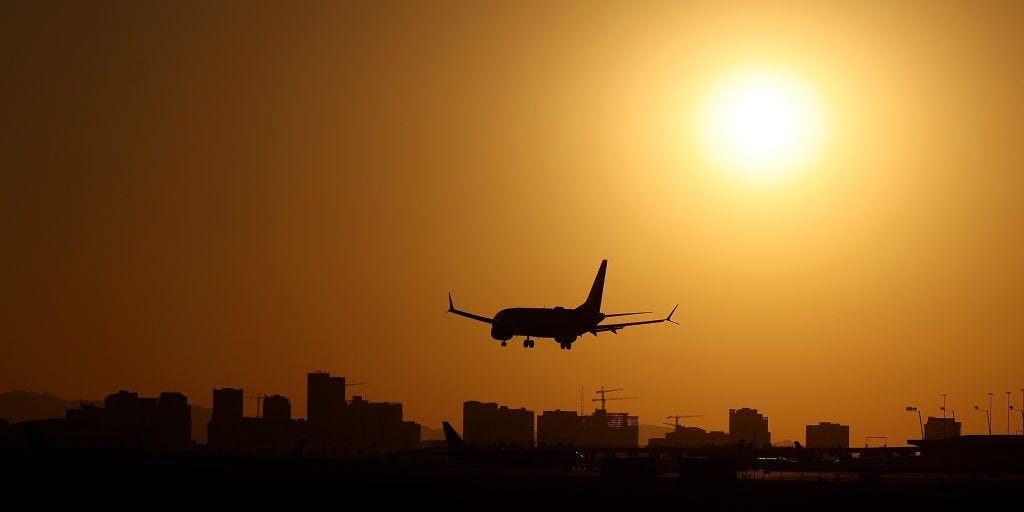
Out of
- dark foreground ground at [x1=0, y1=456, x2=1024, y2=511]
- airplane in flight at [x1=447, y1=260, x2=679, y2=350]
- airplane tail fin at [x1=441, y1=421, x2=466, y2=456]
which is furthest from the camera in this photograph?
airplane tail fin at [x1=441, y1=421, x2=466, y2=456]

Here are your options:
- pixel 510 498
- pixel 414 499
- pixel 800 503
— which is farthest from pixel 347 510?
pixel 800 503

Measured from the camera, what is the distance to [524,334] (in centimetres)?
14300

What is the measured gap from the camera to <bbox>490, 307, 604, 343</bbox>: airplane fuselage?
14100 centimetres

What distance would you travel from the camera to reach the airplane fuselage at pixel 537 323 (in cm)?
14100

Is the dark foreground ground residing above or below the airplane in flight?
below

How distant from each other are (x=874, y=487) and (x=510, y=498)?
132 ft

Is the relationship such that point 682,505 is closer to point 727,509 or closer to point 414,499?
point 727,509

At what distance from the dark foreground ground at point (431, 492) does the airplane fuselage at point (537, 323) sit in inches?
666

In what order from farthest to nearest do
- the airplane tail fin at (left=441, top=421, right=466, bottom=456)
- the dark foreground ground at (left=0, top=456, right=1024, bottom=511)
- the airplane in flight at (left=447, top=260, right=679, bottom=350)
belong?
the airplane tail fin at (left=441, top=421, right=466, bottom=456), the airplane in flight at (left=447, top=260, right=679, bottom=350), the dark foreground ground at (left=0, top=456, right=1024, bottom=511)

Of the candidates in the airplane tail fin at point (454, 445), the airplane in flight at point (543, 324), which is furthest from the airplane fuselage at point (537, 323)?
the airplane tail fin at point (454, 445)

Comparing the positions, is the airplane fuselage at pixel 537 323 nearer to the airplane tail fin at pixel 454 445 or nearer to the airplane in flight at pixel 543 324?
the airplane in flight at pixel 543 324

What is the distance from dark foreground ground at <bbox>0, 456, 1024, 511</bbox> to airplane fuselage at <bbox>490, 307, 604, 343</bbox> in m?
16.9

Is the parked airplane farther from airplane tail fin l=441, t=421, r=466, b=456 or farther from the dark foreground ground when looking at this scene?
the dark foreground ground

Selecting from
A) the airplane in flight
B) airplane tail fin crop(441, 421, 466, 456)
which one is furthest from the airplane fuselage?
airplane tail fin crop(441, 421, 466, 456)
